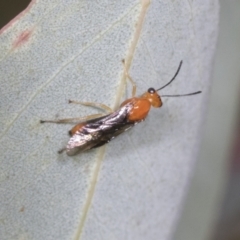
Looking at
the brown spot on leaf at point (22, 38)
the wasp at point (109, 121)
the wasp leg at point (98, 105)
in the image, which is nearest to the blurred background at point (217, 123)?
the wasp at point (109, 121)

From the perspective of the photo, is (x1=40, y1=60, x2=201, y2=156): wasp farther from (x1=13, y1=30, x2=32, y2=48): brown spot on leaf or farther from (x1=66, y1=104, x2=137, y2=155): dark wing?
(x1=13, y1=30, x2=32, y2=48): brown spot on leaf

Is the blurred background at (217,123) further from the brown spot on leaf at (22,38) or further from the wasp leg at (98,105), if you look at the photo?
the brown spot on leaf at (22,38)

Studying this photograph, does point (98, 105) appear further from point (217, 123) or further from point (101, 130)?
point (217, 123)

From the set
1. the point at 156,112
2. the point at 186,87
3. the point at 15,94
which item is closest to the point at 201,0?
the point at 186,87

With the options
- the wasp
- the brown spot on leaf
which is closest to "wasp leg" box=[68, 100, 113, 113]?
the wasp

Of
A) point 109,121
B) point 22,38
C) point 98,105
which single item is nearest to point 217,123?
point 109,121

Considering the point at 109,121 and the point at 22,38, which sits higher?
the point at 22,38
